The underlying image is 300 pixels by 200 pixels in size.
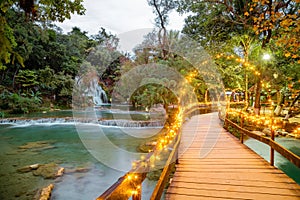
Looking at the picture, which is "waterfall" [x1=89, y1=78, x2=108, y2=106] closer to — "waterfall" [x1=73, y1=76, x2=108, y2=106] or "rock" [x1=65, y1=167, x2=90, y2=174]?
"waterfall" [x1=73, y1=76, x2=108, y2=106]

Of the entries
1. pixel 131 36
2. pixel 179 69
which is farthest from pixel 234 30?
pixel 131 36

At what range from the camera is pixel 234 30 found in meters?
10.8

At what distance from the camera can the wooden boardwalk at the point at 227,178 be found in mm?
2873

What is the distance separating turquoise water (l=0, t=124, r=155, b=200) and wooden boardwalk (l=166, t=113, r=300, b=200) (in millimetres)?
2123

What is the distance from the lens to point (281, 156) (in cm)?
787

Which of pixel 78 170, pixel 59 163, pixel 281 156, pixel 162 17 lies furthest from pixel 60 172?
pixel 162 17

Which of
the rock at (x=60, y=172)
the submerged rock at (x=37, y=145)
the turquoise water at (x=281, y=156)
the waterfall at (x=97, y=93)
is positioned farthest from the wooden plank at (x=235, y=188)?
the waterfall at (x=97, y=93)

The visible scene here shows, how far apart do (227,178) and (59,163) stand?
21.1ft

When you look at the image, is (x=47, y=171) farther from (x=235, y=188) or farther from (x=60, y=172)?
(x=235, y=188)

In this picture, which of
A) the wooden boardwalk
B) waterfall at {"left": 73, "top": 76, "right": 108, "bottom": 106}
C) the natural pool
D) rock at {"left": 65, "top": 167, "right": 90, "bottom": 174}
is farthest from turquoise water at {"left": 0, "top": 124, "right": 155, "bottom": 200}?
waterfall at {"left": 73, "top": 76, "right": 108, "bottom": 106}

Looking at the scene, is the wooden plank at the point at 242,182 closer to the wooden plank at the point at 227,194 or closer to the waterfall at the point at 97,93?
the wooden plank at the point at 227,194

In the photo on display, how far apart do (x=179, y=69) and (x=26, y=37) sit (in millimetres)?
18670

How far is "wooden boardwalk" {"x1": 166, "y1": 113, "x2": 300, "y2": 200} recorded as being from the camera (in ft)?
9.43

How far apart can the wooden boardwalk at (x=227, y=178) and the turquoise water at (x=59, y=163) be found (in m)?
2.12
